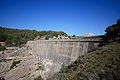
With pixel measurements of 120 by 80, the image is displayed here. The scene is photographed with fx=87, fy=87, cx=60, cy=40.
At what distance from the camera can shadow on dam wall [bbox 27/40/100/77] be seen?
58.6 feet

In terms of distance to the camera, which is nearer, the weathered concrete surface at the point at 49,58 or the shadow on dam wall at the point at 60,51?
the shadow on dam wall at the point at 60,51

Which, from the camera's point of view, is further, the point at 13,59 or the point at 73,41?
the point at 13,59

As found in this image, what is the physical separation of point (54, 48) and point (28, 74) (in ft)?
35.3

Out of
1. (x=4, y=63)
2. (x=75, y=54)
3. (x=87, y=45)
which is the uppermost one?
(x=87, y=45)

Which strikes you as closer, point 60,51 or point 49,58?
point 60,51

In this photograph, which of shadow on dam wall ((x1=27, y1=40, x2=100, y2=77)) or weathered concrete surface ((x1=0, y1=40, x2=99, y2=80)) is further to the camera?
weathered concrete surface ((x1=0, y1=40, x2=99, y2=80))

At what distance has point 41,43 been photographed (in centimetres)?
3694

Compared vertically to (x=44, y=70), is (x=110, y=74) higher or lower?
higher

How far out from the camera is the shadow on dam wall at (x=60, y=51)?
17.9 metres

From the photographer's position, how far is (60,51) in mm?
25328

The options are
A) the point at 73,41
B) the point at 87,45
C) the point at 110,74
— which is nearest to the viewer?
the point at 110,74

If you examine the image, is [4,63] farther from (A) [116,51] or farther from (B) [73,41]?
(A) [116,51]

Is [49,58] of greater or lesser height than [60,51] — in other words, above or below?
below

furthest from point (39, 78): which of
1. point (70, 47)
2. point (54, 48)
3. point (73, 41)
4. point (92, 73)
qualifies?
point (92, 73)
